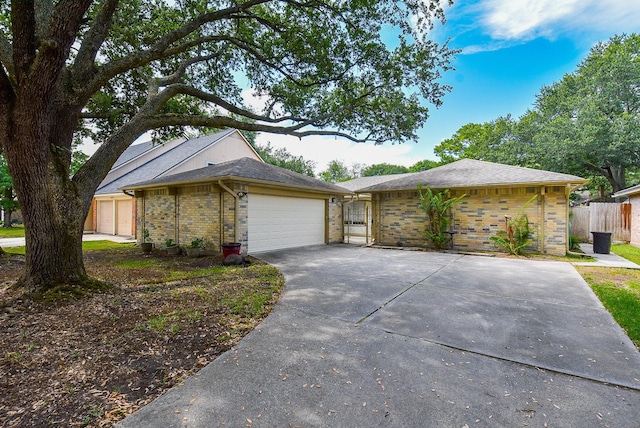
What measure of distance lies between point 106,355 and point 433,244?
1057cm

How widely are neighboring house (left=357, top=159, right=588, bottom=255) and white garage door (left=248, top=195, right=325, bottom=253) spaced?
99.3 inches

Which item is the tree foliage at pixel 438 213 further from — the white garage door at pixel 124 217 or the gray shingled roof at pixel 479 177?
the white garage door at pixel 124 217

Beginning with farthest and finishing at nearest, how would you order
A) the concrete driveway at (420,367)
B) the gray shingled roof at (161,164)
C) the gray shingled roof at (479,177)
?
the gray shingled roof at (161,164) < the gray shingled roof at (479,177) < the concrete driveway at (420,367)

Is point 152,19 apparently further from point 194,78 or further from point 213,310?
point 213,310

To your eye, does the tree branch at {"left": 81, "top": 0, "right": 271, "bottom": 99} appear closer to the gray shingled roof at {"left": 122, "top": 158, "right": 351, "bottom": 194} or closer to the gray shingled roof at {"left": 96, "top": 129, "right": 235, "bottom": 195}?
the gray shingled roof at {"left": 122, "top": 158, "right": 351, "bottom": 194}

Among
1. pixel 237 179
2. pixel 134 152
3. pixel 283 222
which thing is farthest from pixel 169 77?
pixel 134 152

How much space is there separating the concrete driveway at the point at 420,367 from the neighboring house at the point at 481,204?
17.2 feet

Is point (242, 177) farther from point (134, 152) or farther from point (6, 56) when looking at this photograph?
point (134, 152)

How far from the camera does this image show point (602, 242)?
32.9 ft

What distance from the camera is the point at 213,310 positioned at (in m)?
4.16

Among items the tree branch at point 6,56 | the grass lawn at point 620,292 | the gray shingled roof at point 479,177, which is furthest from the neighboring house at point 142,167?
the grass lawn at point 620,292

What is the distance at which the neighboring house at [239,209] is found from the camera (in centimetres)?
939

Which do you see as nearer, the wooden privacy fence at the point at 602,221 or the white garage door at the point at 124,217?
the wooden privacy fence at the point at 602,221

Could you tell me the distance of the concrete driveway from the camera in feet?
7.02
